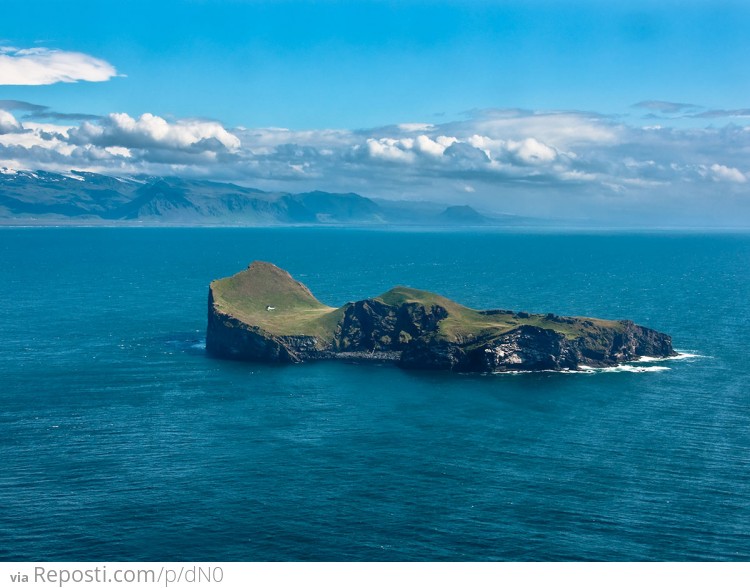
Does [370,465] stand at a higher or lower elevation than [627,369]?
lower

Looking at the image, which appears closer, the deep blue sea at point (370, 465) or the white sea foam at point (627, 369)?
the deep blue sea at point (370, 465)

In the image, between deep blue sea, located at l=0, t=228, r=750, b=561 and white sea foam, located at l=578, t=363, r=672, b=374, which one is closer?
deep blue sea, located at l=0, t=228, r=750, b=561

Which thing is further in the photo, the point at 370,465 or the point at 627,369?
the point at 627,369

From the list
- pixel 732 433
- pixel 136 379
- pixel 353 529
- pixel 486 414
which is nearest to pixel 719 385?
pixel 732 433

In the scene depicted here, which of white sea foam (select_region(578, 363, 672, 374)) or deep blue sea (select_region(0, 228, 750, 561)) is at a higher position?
white sea foam (select_region(578, 363, 672, 374))

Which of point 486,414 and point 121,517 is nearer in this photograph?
point 121,517

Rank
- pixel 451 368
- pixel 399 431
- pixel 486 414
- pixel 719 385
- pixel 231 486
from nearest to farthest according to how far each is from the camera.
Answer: pixel 231 486, pixel 399 431, pixel 486 414, pixel 719 385, pixel 451 368

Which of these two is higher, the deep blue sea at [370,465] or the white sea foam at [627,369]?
the white sea foam at [627,369]

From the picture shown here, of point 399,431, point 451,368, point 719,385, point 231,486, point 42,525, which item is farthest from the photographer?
point 451,368

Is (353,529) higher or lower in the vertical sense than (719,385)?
lower

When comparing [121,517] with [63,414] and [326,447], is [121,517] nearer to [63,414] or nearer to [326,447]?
[326,447]
